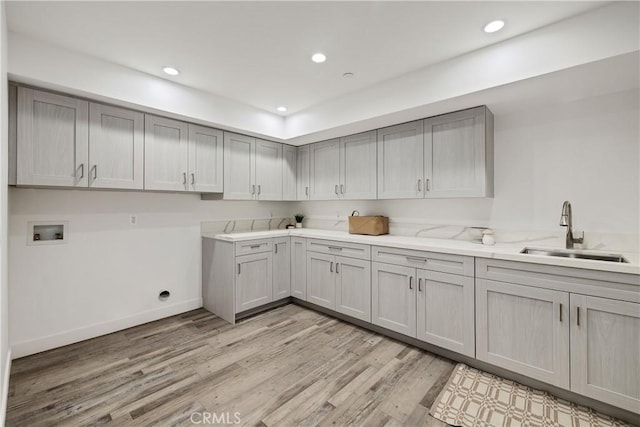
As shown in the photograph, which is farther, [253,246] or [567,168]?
[253,246]

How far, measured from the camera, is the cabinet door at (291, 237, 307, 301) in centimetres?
362

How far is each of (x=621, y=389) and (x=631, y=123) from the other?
1910mm

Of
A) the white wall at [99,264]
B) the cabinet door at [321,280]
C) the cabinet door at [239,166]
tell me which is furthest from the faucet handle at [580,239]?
the white wall at [99,264]

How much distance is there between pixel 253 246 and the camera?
3371mm

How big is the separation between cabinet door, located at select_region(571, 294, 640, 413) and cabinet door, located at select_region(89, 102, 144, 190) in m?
3.73

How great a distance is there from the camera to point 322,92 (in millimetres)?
3113

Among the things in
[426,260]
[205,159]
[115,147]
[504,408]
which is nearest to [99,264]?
[115,147]

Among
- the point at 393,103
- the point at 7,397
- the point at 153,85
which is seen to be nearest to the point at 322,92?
the point at 393,103

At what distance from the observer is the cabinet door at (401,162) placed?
2.94 m

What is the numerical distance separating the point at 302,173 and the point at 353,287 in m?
1.90

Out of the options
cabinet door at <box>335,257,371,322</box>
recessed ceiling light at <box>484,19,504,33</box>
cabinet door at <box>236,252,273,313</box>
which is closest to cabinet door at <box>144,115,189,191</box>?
cabinet door at <box>236,252,273,313</box>

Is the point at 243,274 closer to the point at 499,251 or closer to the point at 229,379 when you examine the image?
the point at 229,379

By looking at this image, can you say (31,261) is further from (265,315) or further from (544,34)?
(544,34)

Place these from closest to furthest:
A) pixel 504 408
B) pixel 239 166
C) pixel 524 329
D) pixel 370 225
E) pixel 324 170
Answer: pixel 504 408, pixel 524 329, pixel 370 225, pixel 239 166, pixel 324 170
